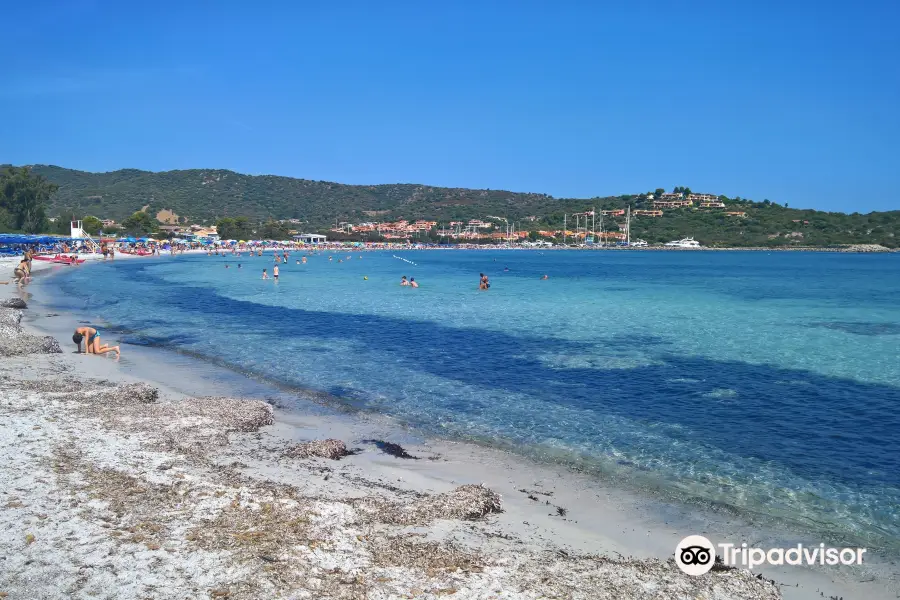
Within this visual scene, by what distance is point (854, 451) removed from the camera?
9.37 m

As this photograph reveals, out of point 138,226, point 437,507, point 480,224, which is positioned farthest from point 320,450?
point 480,224

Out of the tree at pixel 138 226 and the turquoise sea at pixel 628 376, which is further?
the tree at pixel 138 226

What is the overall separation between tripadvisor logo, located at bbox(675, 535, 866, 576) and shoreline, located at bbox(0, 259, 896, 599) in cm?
16

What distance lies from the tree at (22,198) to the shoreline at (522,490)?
86.1 meters

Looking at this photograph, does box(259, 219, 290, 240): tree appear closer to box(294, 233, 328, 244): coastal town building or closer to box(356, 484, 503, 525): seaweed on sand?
box(294, 233, 328, 244): coastal town building

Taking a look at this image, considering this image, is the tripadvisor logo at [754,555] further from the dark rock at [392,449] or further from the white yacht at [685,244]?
the white yacht at [685,244]

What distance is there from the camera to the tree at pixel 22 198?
79125mm

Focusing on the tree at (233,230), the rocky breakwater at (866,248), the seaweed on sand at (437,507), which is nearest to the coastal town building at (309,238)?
the tree at (233,230)

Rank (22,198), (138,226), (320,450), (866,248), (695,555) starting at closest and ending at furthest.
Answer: (695,555), (320,450), (22,198), (138,226), (866,248)

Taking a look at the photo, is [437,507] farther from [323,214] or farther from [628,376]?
[323,214]

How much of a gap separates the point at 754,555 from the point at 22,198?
94.0m

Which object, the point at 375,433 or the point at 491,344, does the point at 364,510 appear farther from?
the point at 491,344

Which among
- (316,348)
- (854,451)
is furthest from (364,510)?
(316,348)

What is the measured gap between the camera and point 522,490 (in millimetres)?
7621
